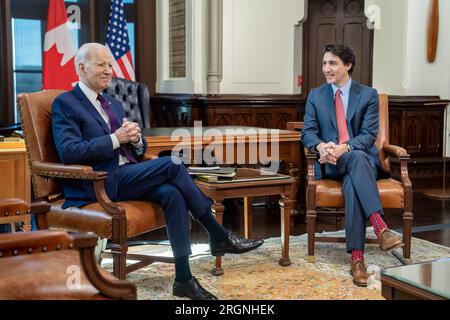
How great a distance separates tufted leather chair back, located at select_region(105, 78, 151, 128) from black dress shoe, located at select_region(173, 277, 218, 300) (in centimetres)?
237

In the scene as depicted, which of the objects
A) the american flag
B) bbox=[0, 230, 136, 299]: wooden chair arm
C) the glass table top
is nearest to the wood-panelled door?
the american flag

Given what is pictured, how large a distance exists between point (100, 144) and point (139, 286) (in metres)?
0.76

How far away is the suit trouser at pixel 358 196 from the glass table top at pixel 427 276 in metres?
1.19

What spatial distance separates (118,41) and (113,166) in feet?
12.4

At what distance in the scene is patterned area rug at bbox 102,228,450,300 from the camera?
10.2 feet

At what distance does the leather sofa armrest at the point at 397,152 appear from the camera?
3.80m

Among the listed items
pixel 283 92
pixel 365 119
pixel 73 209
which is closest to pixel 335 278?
pixel 365 119

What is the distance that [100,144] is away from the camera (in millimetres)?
2998

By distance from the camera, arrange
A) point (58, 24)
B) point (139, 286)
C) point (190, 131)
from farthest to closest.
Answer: point (58, 24)
point (190, 131)
point (139, 286)

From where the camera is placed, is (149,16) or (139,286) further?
(149,16)

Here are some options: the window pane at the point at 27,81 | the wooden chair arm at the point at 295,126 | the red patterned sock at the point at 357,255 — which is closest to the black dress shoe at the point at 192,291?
the red patterned sock at the point at 357,255

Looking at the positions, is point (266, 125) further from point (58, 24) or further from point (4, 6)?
point (4, 6)

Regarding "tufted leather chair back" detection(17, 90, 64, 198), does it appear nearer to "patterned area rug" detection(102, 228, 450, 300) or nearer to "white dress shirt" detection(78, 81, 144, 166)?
"white dress shirt" detection(78, 81, 144, 166)

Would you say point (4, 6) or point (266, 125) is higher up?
point (4, 6)
